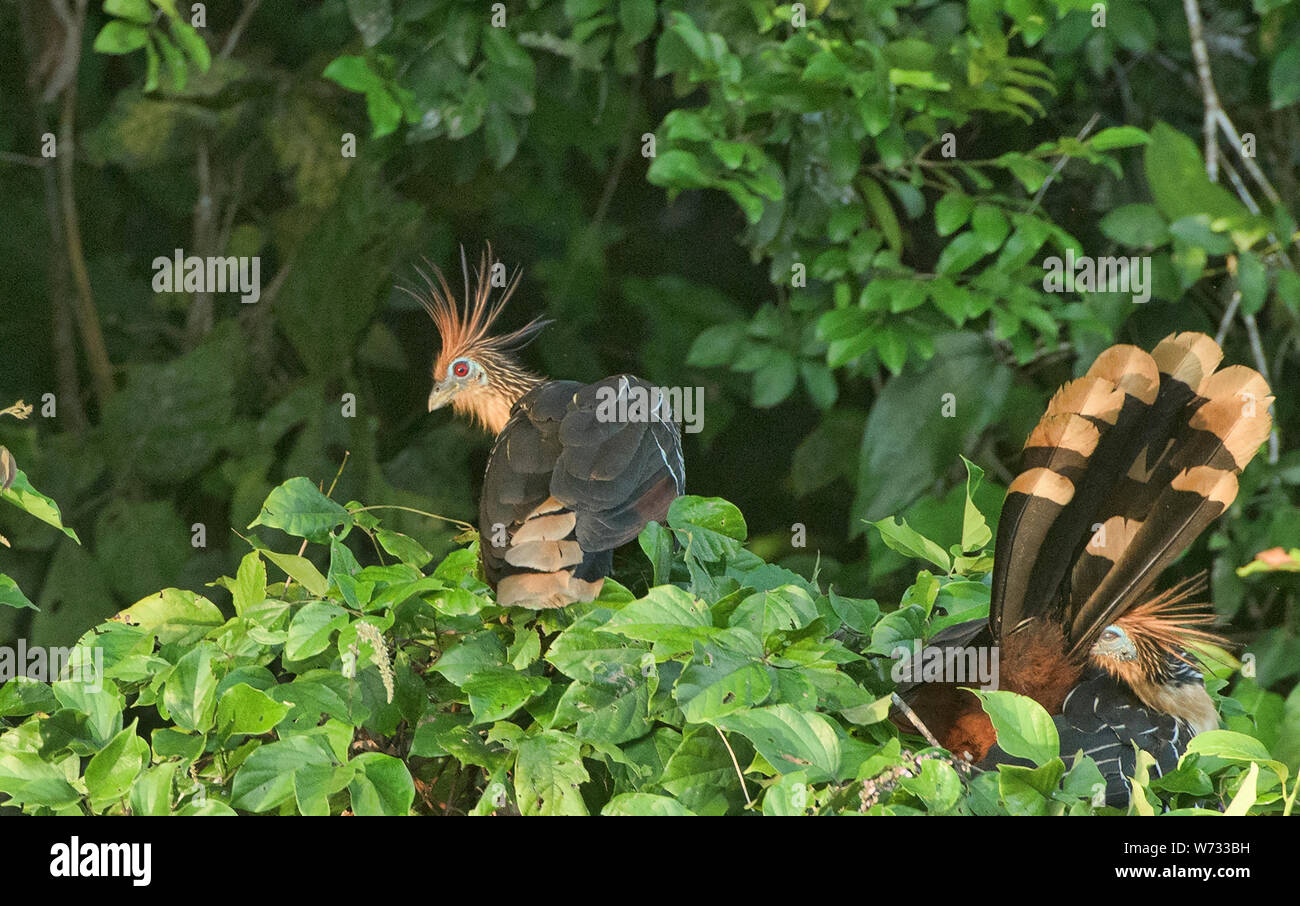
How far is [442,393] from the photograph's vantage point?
0.83 metres

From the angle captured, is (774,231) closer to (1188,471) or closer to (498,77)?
(498,77)

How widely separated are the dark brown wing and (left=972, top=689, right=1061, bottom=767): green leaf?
0.18m

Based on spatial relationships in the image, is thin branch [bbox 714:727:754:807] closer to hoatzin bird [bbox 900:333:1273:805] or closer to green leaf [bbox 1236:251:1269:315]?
hoatzin bird [bbox 900:333:1273:805]

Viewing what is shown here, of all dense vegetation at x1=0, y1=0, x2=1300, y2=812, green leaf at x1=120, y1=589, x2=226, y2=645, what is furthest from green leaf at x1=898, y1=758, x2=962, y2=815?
dense vegetation at x1=0, y1=0, x2=1300, y2=812

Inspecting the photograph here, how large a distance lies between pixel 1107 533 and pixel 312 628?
1.20 ft

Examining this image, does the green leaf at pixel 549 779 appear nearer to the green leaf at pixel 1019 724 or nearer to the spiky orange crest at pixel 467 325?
the green leaf at pixel 1019 724

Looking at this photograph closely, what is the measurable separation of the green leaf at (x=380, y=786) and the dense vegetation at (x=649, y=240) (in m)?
0.65

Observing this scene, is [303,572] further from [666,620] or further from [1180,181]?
[1180,181]

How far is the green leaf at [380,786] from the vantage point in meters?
0.44

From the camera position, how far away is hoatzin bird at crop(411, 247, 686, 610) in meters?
0.53

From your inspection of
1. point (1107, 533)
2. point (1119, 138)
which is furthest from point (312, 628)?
point (1119, 138)

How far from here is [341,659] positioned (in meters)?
0.49
